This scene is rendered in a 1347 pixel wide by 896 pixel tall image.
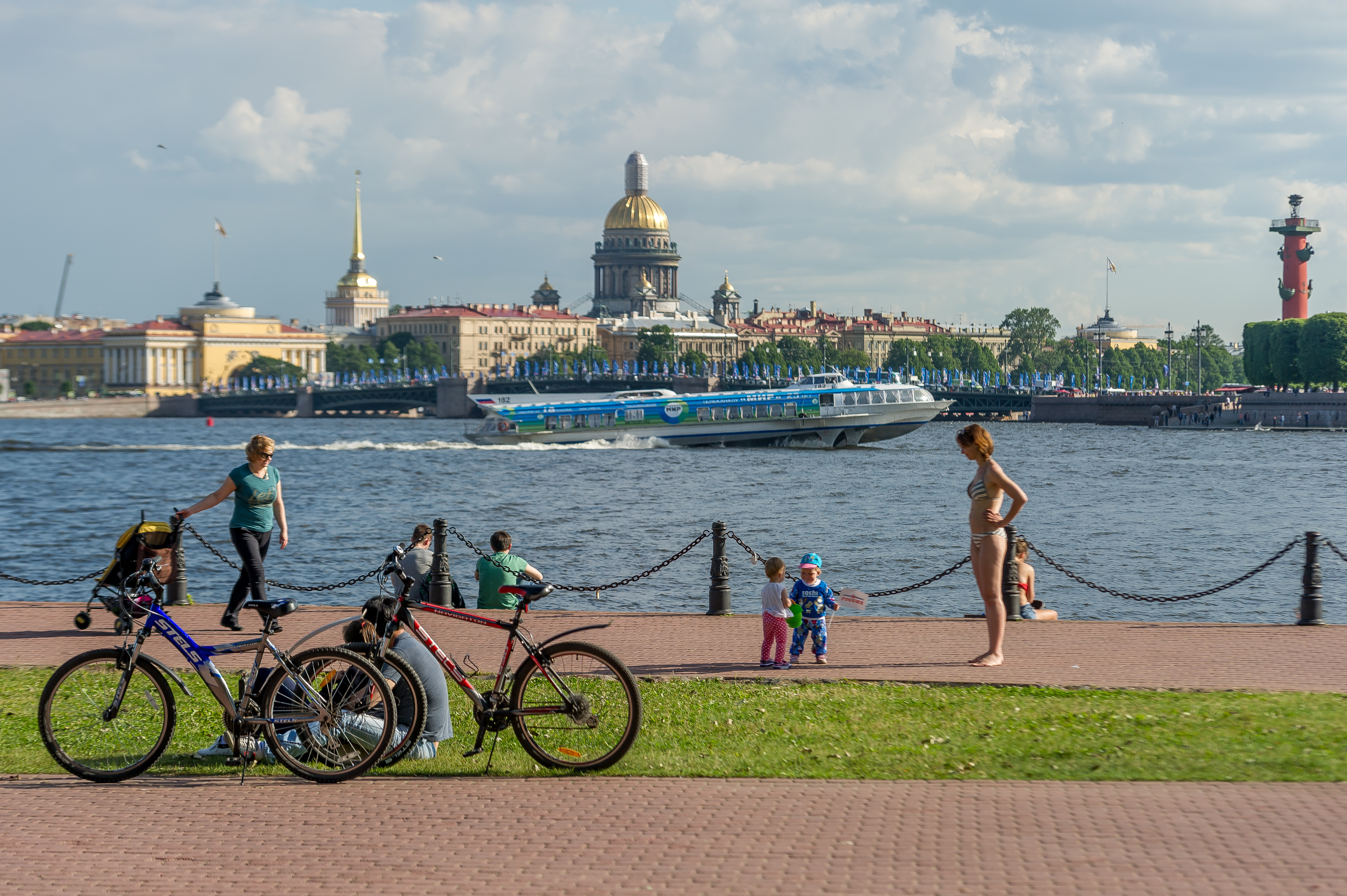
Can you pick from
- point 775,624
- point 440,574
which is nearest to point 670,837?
point 775,624

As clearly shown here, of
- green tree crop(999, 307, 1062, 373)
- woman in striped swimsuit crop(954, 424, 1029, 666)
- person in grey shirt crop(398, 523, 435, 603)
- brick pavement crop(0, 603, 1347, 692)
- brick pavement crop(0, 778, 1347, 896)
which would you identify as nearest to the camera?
brick pavement crop(0, 778, 1347, 896)

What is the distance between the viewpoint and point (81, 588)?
22.4 meters

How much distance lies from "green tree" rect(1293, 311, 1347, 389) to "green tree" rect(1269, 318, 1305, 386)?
1.43m

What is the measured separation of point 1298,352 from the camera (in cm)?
9375

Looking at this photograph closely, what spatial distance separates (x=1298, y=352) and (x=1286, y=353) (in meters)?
1.27

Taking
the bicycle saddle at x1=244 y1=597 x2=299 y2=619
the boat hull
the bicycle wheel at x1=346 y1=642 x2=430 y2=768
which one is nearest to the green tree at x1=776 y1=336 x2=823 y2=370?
the boat hull

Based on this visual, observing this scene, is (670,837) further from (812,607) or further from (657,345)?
(657,345)

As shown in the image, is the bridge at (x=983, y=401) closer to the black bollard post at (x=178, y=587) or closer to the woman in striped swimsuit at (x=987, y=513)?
the black bollard post at (x=178, y=587)

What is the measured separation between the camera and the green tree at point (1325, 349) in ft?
294

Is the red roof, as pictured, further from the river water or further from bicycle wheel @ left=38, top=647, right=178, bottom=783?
bicycle wheel @ left=38, top=647, right=178, bottom=783

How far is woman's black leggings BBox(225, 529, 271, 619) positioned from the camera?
427 inches

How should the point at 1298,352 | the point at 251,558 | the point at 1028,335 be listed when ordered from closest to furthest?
the point at 251,558
the point at 1298,352
the point at 1028,335

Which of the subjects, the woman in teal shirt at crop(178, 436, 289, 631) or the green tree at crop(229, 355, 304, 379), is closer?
the woman in teal shirt at crop(178, 436, 289, 631)

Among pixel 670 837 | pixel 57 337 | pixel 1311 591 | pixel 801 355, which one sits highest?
pixel 57 337
